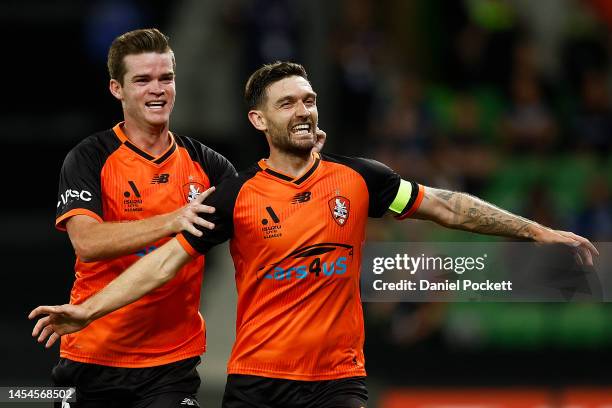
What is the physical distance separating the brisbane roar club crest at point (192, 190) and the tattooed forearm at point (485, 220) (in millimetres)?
1308

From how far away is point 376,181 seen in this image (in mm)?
6348

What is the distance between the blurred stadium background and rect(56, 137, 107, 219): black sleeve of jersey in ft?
11.5

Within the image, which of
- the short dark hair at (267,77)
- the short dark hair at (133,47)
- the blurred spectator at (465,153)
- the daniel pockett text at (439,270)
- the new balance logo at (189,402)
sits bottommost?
the new balance logo at (189,402)

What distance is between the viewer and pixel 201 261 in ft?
21.7

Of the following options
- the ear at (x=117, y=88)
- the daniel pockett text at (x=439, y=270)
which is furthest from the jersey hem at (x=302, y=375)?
the ear at (x=117, y=88)

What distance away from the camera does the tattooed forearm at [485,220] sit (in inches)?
251

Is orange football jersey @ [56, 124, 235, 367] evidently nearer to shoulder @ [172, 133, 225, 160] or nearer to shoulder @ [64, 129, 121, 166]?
shoulder @ [64, 129, 121, 166]

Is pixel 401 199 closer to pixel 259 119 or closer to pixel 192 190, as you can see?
pixel 259 119

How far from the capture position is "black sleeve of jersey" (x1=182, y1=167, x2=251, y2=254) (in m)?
6.14

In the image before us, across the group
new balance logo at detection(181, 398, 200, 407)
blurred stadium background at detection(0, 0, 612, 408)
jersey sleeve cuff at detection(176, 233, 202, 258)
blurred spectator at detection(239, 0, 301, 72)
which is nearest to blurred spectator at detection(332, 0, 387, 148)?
blurred stadium background at detection(0, 0, 612, 408)

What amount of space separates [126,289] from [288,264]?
80 centimetres

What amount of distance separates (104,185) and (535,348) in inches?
197

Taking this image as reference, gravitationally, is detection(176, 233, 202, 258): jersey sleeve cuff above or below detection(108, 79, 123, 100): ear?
below

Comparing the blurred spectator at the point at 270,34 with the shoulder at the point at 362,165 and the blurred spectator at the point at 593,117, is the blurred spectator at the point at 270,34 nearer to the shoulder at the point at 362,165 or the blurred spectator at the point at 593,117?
the blurred spectator at the point at 593,117
